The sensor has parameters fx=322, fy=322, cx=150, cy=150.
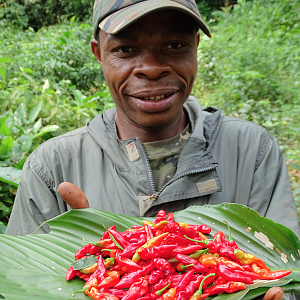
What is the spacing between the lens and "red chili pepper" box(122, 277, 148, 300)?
1.14m

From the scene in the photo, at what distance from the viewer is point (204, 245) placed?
52.6 inches

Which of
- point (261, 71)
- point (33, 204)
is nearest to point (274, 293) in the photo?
point (33, 204)

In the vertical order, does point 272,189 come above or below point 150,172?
below

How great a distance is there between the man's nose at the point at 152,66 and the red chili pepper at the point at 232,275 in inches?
37.3

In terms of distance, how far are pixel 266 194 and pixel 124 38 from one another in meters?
1.15

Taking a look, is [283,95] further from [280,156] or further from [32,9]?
[32,9]

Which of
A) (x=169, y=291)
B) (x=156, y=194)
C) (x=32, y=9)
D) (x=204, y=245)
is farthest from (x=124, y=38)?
(x=32, y=9)

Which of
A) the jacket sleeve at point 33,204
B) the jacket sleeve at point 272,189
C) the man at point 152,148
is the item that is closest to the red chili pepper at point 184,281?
the man at point 152,148

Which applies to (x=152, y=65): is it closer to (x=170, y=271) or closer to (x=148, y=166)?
(x=148, y=166)

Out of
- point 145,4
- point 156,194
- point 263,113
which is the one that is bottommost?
point 263,113

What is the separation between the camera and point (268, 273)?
1211 millimetres

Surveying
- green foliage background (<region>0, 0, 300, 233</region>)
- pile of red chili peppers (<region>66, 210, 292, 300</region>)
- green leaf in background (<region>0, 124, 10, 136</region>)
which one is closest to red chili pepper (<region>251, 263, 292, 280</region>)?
pile of red chili peppers (<region>66, 210, 292, 300</region>)

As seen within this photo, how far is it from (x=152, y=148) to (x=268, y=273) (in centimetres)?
94

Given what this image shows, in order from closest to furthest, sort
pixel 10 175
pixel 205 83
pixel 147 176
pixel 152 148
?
1. pixel 147 176
2. pixel 152 148
3. pixel 10 175
4. pixel 205 83
